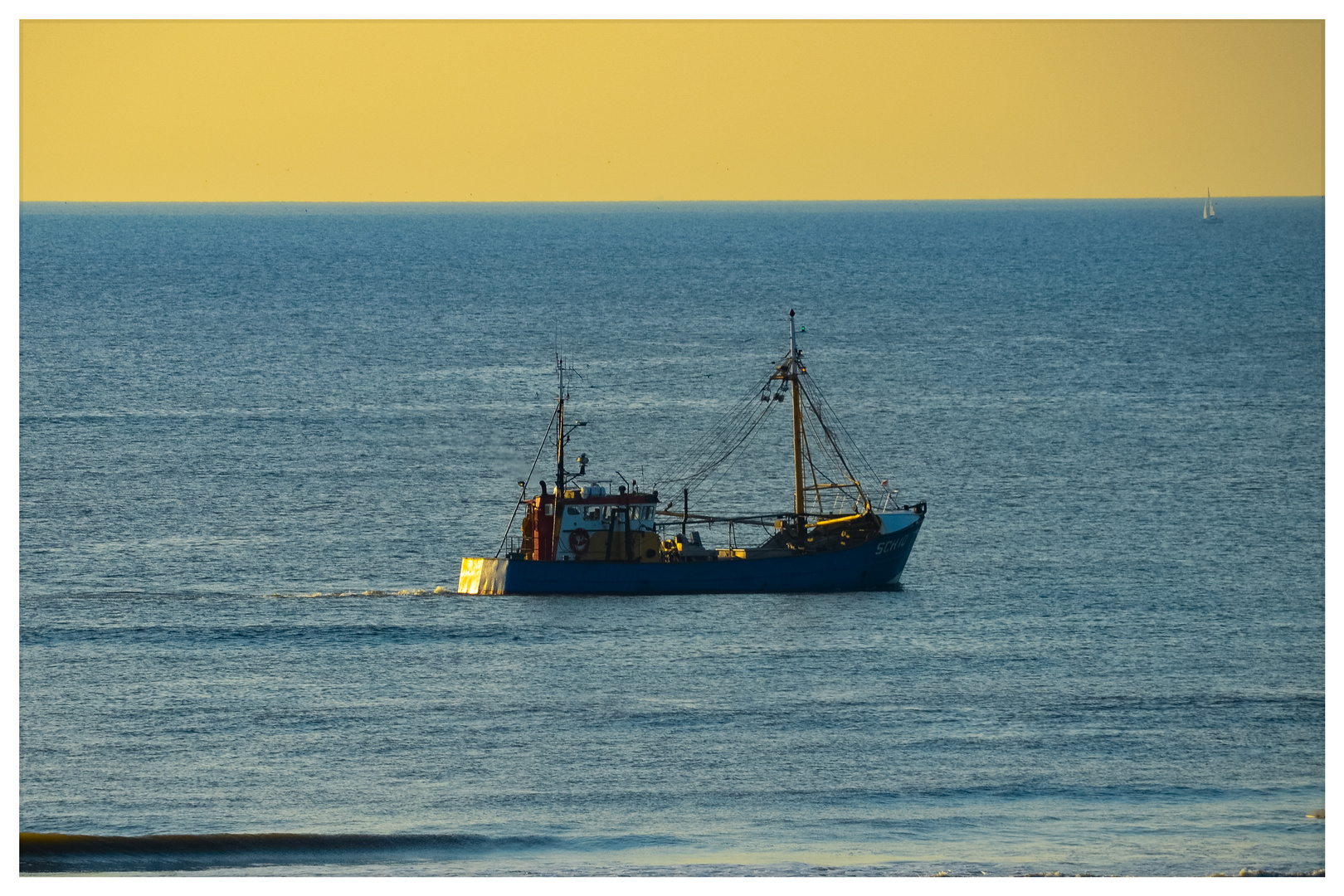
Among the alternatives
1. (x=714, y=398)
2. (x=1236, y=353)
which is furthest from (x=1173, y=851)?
(x=1236, y=353)

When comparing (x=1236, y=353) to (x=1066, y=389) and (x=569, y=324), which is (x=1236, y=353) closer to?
(x=1066, y=389)

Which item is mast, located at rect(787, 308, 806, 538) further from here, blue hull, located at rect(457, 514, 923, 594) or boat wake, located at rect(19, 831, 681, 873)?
boat wake, located at rect(19, 831, 681, 873)

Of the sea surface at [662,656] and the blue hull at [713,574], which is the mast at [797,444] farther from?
the sea surface at [662,656]

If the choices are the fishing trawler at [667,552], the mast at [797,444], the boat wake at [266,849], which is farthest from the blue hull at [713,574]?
the boat wake at [266,849]

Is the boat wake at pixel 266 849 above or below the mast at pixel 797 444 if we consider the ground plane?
below

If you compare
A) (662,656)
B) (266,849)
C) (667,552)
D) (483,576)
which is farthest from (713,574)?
(266,849)

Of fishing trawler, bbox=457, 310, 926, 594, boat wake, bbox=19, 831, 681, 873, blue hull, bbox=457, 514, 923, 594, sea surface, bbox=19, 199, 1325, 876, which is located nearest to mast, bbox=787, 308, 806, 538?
fishing trawler, bbox=457, 310, 926, 594

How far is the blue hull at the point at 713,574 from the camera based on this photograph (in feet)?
234

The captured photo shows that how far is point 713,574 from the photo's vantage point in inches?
2817

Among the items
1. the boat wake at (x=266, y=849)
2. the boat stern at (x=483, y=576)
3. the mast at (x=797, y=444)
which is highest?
the mast at (x=797, y=444)

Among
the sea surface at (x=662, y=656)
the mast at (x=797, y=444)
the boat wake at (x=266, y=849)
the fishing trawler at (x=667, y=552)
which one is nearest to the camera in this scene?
Answer: the boat wake at (x=266, y=849)

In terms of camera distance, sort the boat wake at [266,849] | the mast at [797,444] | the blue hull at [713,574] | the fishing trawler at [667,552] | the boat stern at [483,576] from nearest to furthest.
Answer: the boat wake at [266,849] → the mast at [797,444] → the fishing trawler at [667,552] → the blue hull at [713,574] → the boat stern at [483,576]

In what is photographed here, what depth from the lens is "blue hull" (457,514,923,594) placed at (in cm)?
7125
